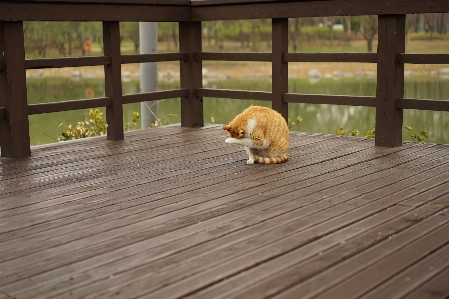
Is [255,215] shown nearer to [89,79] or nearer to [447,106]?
[447,106]

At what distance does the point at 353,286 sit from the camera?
2572mm

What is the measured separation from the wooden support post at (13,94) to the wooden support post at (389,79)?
2.96m

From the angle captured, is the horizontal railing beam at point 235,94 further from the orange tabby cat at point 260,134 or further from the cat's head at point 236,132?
the cat's head at point 236,132

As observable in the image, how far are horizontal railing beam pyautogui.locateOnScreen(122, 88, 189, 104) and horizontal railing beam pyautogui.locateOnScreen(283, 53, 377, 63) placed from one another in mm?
1221

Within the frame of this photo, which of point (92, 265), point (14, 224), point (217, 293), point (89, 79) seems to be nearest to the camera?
point (217, 293)

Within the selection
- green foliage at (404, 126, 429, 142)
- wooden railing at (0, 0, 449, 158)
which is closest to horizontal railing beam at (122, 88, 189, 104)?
wooden railing at (0, 0, 449, 158)

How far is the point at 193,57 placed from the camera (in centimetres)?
712

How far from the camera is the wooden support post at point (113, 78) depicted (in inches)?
244

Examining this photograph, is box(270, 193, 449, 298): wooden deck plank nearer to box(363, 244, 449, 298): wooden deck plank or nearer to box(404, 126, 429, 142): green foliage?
box(363, 244, 449, 298): wooden deck plank

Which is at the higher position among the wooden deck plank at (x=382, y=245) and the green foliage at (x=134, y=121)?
the green foliage at (x=134, y=121)

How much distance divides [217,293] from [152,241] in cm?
73

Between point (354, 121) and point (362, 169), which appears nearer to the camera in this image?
point (362, 169)

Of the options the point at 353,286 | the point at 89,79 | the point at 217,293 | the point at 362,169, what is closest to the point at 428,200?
the point at 362,169

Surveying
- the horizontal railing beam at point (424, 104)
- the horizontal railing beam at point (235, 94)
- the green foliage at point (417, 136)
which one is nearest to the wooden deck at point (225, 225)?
the horizontal railing beam at point (424, 104)
